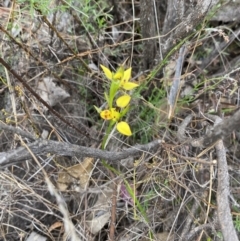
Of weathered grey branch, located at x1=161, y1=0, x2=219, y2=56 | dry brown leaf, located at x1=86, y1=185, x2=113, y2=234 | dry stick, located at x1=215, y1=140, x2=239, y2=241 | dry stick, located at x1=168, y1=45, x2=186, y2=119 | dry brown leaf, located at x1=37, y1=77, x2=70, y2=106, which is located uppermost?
weathered grey branch, located at x1=161, y1=0, x2=219, y2=56

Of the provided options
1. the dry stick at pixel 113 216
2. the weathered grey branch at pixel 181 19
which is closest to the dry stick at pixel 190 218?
the dry stick at pixel 113 216

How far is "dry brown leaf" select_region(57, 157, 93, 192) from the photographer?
144cm

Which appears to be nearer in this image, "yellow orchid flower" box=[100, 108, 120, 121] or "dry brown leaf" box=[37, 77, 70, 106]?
"yellow orchid flower" box=[100, 108, 120, 121]

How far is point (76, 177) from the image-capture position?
1.46 meters

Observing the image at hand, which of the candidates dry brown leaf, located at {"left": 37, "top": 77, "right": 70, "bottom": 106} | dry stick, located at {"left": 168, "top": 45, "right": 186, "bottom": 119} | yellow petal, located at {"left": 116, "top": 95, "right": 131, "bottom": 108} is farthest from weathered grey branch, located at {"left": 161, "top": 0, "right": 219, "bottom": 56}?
dry brown leaf, located at {"left": 37, "top": 77, "right": 70, "bottom": 106}

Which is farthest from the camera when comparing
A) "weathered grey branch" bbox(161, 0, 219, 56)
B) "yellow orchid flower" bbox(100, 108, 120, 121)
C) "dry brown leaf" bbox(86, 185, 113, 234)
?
"dry brown leaf" bbox(86, 185, 113, 234)

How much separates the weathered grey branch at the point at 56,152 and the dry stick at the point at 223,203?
25 centimetres

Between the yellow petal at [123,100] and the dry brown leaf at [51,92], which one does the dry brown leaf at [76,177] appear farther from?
the yellow petal at [123,100]

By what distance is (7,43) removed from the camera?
1367 mm

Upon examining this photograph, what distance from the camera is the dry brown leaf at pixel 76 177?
56.9 inches

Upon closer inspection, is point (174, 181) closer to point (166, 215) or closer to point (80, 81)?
point (166, 215)

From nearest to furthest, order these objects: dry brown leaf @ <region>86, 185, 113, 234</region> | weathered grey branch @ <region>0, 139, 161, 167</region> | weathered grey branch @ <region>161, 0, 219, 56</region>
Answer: weathered grey branch @ <region>0, 139, 161, 167</region>
weathered grey branch @ <region>161, 0, 219, 56</region>
dry brown leaf @ <region>86, 185, 113, 234</region>

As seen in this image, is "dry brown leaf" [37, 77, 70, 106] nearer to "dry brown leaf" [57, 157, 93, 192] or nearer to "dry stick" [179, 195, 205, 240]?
"dry brown leaf" [57, 157, 93, 192]

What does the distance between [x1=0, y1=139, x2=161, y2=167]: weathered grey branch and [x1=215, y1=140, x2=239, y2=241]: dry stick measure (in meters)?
0.25
